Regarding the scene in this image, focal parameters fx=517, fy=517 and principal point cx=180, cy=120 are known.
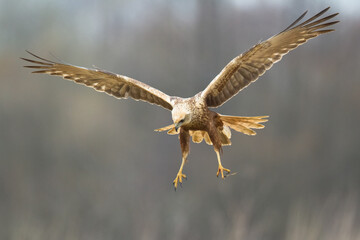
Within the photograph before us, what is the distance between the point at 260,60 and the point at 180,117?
1118mm

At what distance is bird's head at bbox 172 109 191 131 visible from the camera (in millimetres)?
4176

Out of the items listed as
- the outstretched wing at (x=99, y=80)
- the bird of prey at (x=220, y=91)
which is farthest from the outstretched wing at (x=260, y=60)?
the outstretched wing at (x=99, y=80)

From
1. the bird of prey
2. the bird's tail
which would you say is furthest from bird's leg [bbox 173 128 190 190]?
the bird's tail

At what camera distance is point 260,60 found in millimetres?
4824

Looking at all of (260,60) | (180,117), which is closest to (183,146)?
(180,117)

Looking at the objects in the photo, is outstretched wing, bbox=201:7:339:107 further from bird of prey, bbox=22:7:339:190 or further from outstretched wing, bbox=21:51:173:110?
outstretched wing, bbox=21:51:173:110

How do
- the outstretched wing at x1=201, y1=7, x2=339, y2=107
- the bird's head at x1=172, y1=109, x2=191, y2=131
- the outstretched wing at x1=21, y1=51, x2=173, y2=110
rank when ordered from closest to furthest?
Result: 1. the bird's head at x1=172, y1=109, x2=191, y2=131
2. the outstretched wing at x1=201, y1=7, x2=339, y2=107
3. the outstretched wing at x1=21, y1=51, x2=173, y2=110

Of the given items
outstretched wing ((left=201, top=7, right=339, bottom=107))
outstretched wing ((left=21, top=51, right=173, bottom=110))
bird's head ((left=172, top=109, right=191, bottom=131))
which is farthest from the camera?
outstretched wing ((left=21, top=51, right=173, bottom=110))

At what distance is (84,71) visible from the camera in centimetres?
527

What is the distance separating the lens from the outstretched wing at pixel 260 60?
466 centimetres

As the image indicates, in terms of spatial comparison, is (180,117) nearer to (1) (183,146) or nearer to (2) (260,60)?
(1) (183,146)

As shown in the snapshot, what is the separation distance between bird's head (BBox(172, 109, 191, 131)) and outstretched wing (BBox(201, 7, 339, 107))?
1.28 feet

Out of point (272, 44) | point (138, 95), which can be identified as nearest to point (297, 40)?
point (272, 44)

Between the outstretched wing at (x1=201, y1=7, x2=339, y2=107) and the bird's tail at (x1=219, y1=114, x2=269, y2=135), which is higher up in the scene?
the outstretched wing at (x1=201, y1=7, x2=339, y2=107)
